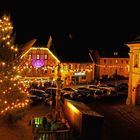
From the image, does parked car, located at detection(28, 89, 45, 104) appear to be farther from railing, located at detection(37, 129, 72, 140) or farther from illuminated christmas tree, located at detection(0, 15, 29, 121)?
railing, located at detection(37, 129, 72, 140)

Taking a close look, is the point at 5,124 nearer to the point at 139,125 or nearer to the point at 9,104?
the point at 9,104

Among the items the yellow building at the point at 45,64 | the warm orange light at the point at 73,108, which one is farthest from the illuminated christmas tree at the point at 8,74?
the yellow building at the point at 45,64

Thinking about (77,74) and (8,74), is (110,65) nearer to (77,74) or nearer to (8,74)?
(77,74)

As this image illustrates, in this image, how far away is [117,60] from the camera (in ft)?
237

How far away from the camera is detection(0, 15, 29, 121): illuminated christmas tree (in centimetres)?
2111

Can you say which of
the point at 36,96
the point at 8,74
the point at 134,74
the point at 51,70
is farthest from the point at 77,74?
the point at 8,74

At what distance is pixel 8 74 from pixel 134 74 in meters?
19.3

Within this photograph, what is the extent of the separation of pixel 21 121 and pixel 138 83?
15917mm

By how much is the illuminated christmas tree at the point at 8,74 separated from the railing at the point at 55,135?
3.31m

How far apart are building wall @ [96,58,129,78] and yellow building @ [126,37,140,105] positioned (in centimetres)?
3070

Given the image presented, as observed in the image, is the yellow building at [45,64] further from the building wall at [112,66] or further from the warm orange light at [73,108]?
the warm orange light at [73,108]

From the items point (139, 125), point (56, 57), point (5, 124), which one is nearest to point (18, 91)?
point (5, 124)

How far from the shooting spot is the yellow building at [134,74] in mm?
35984

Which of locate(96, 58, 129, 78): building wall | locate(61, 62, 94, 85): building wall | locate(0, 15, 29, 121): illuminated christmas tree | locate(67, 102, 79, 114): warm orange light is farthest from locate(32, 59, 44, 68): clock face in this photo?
locate(0, 15, 29, 121): illuminated christmas tree
